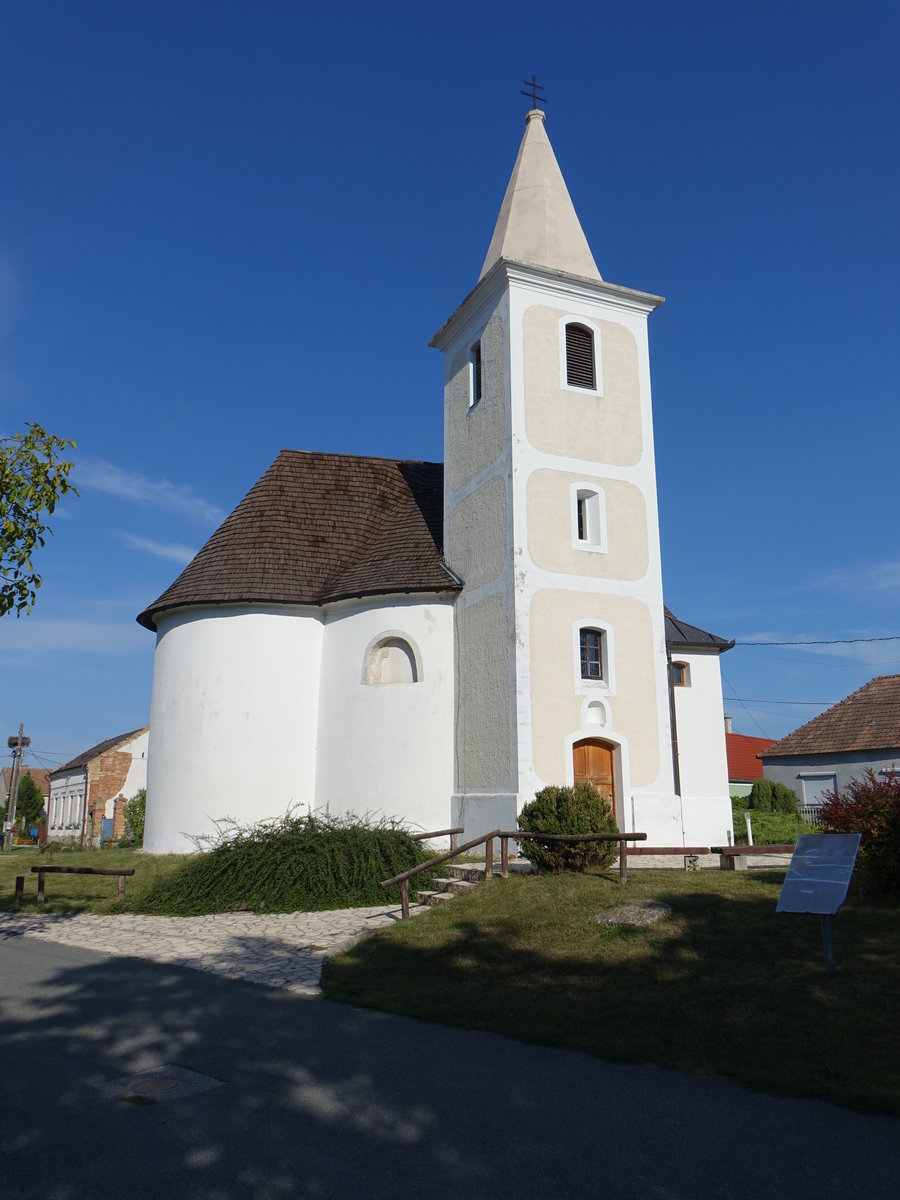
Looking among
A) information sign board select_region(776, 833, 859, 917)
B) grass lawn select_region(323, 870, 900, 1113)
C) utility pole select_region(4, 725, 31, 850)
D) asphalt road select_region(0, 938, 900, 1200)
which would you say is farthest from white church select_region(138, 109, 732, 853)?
utility pole select_region(4, 725, 31, 850)

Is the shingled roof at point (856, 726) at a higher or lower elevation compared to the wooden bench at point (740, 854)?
higher

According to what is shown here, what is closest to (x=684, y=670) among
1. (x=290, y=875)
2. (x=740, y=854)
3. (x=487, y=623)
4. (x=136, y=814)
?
(x=487, y=623)

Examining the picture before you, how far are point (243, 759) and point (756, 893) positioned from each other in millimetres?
13496

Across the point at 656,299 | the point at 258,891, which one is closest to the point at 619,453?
the point at 656,299

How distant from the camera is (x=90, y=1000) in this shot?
27.1ft

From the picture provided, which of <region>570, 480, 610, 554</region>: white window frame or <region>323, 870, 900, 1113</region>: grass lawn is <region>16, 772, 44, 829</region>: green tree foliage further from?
<region>323, 870, 900, 1113</region>: grass lawn

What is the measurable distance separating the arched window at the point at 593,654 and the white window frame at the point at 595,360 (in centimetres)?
534

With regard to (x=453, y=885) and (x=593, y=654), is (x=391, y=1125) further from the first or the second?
(x=593, y=654)

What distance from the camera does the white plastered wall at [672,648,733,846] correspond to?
21.0 meters

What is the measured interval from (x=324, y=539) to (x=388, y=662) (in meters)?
4.44

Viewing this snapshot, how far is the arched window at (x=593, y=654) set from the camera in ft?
62.5

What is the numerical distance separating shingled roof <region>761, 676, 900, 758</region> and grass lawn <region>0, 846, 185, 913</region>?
2202cm

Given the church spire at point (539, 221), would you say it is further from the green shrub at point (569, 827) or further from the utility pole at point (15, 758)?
the utility pole at point (15, 758)

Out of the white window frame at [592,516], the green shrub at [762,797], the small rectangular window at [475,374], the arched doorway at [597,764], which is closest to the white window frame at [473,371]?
the small rectangular window at [475,374]
